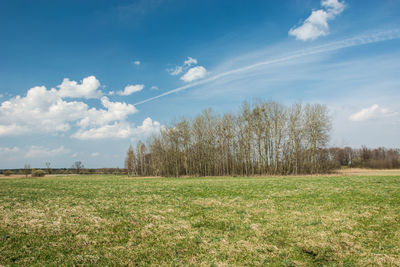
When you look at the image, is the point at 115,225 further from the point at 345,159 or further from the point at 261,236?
the point at 345,159

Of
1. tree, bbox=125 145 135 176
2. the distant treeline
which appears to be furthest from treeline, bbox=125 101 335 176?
the distant treeline

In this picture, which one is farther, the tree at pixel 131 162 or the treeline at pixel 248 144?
the tree at pixel 131 162

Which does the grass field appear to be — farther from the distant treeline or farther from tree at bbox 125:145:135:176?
the distant treeline

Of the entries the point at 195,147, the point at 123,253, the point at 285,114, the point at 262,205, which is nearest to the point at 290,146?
the point at 285,114

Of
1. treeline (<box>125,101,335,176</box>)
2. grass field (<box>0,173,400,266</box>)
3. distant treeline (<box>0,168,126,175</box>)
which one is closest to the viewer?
grass field (<box>0,173,400,266</box>)

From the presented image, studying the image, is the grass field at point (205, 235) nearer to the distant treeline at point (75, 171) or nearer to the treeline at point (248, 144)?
Result: the treeline at point (248, 144)

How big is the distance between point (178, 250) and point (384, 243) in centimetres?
666

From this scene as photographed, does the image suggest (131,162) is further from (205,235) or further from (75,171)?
(205,235)

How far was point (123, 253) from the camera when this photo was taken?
22.0 feet

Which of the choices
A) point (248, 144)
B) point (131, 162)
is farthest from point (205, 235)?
point (131, 162)

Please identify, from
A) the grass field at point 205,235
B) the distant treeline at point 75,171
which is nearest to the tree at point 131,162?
the distant treeline at point 75,171

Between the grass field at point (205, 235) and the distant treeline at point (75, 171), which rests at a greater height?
the grass field at point (205, 235)

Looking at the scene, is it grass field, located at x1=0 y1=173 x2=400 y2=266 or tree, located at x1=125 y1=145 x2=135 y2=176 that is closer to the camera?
grass field, located at x1=0 y1=173 x2=400 y2=266

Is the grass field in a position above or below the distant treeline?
above
